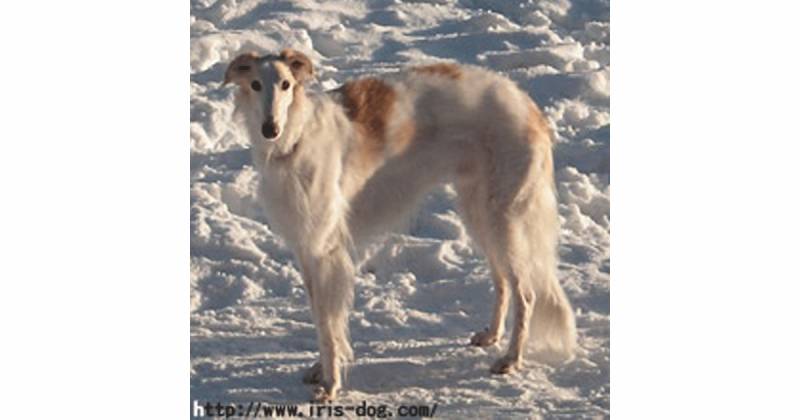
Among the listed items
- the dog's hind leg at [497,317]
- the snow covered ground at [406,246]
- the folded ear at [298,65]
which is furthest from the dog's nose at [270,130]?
the dog's hind leg at [497,317]

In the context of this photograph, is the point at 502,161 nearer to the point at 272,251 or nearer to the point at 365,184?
the point at 365,184

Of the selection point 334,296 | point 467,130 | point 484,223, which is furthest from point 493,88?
point 334,296

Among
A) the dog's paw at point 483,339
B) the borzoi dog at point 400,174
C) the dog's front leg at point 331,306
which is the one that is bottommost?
the dog's paw at point 483,339

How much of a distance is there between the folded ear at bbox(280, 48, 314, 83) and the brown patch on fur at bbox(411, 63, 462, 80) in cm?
73

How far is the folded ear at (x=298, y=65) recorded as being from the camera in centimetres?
503

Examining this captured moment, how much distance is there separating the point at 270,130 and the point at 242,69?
0.93ft

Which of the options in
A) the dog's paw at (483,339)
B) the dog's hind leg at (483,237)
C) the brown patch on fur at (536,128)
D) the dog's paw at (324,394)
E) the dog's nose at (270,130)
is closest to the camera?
the dog's nose at (270,130)

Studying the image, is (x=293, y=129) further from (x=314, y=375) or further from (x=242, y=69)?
(x=314, y=375)

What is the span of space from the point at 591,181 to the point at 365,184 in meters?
1.85

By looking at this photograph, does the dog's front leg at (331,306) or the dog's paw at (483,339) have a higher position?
the dog's front leg at (331,306)

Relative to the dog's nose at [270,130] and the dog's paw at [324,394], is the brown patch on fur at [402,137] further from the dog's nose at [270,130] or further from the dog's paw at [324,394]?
the dog's paw at [324,394]
